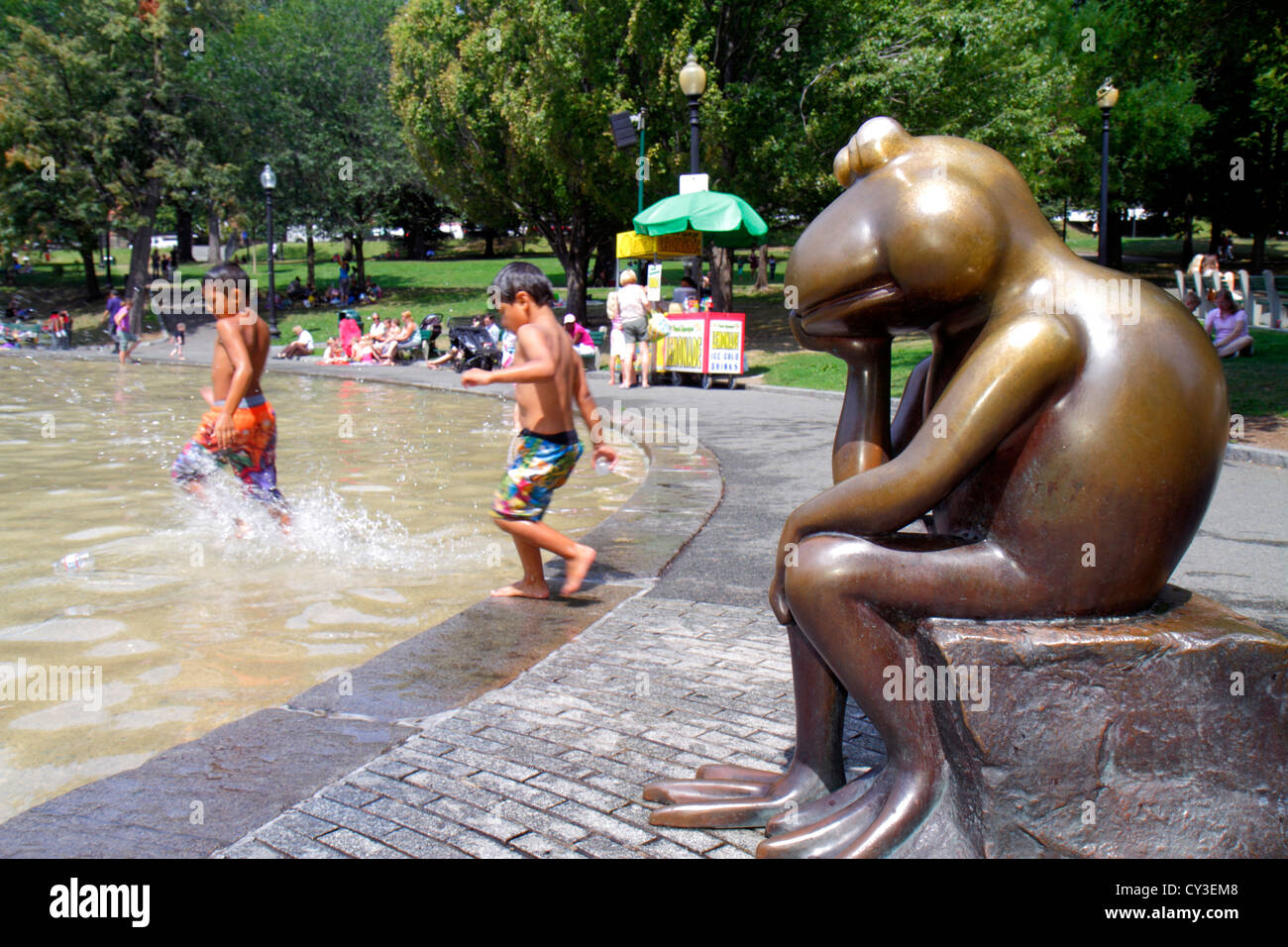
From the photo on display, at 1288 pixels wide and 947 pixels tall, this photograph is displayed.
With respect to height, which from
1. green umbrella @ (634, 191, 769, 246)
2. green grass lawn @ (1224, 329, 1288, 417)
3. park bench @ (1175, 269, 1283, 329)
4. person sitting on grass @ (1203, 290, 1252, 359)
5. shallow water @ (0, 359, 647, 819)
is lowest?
shallow water @ (0, 359, 647, 819)

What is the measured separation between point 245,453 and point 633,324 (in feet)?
36.7

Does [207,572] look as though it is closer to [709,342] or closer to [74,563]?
[74,563]

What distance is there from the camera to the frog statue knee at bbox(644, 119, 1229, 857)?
224cm

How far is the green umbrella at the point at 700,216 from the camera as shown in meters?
17.0

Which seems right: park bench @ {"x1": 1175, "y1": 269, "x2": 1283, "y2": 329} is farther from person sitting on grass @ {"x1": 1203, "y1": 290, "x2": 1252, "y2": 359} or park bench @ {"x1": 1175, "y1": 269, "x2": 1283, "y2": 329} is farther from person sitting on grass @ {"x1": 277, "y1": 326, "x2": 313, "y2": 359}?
person sitting on grass @ {"x1": 277, "y1": 326, "x2": 313, "y2": 359}

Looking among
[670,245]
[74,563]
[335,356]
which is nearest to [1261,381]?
[670,245]

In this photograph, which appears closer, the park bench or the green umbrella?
the green umbrella

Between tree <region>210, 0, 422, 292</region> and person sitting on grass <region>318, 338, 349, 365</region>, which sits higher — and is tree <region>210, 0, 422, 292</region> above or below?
above

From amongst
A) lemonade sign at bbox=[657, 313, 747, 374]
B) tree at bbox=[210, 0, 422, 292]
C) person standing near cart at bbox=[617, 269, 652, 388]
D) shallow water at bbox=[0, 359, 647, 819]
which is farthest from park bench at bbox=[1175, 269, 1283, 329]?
tree at bbox=[210, 0, 422, 292]

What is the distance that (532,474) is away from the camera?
5.46m

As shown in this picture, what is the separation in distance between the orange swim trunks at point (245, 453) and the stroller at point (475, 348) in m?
14.0

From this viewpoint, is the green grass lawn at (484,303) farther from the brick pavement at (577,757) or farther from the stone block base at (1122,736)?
the stone block base at (1122,736)

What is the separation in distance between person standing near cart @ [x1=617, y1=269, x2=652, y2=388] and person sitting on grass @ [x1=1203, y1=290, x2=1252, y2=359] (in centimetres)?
857

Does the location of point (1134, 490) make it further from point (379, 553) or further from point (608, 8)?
point (608, 8)
